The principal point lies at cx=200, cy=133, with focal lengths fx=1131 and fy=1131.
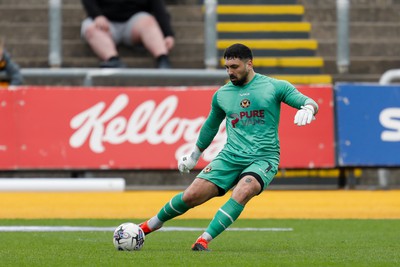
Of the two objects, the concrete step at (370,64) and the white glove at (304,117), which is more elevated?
the white glove at (304,117)

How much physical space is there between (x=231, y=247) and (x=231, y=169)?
746 mm

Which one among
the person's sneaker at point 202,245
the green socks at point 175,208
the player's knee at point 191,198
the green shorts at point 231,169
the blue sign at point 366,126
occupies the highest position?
the green shorts at point 231,169

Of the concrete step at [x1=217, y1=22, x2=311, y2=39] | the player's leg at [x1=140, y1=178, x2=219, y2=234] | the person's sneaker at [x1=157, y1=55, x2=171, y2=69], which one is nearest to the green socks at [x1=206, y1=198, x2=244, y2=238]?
the player's leg at [x1=140, y1=178, x2=219, y2=234]

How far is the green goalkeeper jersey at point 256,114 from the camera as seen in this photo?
9.73 metres

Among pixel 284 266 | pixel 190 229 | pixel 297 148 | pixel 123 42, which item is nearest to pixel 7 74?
pixel 123 42

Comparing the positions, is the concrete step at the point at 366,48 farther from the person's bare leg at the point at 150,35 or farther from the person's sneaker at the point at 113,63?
the person's sneaker at the point at 113,63

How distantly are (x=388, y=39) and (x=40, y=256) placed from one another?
1453 cm

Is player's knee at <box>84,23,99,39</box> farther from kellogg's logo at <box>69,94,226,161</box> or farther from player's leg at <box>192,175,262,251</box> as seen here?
player's leg at <box>192,175,262,251</box>

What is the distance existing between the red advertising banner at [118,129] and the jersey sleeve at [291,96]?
7937 mm

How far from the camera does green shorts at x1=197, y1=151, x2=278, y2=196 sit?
31.6ft

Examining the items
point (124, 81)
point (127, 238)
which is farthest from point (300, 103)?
point (124, 81)

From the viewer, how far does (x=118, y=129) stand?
17844 mm

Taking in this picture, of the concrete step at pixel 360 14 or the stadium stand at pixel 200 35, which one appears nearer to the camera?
→ the stadium stand at pixel 200 35

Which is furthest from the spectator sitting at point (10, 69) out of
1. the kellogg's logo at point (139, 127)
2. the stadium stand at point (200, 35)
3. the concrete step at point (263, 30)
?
the concrete step at point (263, 30)
